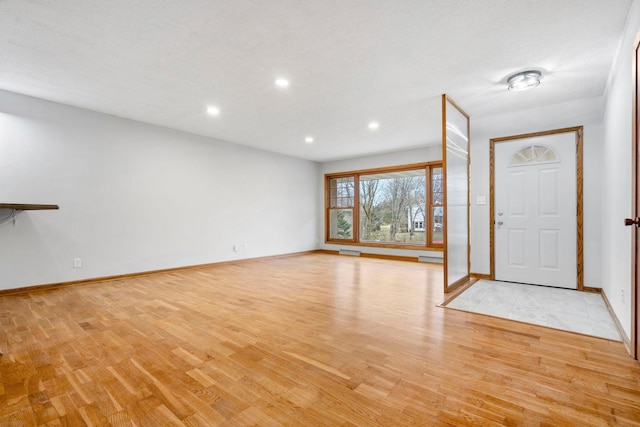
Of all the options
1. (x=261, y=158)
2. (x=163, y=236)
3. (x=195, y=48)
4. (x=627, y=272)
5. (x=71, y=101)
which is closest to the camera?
(x=627, y=272)

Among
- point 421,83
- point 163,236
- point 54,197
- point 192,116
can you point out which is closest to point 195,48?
point 192,116

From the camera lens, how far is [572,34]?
2.47 metres

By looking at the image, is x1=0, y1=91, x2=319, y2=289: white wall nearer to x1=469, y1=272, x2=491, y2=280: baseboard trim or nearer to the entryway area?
x1=469, y1=272, x2=491, y2=280: baseboard trim

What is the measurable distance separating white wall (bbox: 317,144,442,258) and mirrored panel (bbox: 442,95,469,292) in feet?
6.26

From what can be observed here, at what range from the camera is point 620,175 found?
105 inches

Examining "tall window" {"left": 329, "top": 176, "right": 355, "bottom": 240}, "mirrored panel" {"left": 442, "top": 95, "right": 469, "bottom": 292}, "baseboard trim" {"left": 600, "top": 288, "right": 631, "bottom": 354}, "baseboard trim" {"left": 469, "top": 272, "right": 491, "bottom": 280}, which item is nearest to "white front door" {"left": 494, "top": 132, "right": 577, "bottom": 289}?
"baseboard trim" {"left": 469, "top": 272, "right": 491, "bottom": 280}

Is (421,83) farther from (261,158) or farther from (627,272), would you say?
(261,158)

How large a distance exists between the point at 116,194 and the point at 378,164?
17.9 ft

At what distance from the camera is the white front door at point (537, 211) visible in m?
4.20

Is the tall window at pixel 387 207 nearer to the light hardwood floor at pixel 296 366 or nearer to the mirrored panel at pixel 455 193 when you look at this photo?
the mirrored panel at pixel 455 193

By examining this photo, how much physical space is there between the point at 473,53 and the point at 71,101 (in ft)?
16.5

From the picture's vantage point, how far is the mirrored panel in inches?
149

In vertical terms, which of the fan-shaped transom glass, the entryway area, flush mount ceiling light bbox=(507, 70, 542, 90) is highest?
flush mount ceiling light bbox=(507, 70, 542, 90)

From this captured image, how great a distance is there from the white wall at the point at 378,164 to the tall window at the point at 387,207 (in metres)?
0.13
